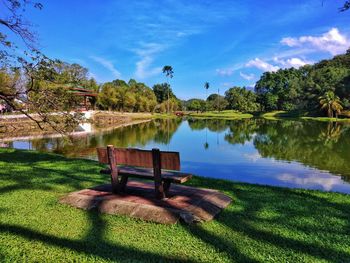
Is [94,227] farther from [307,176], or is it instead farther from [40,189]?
[307,176]

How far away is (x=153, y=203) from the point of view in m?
4.80

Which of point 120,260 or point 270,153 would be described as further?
point 270,153

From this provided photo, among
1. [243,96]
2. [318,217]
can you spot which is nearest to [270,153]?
[318,217]

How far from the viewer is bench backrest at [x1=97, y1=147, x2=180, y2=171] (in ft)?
15.6

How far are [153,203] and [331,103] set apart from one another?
2477 inches

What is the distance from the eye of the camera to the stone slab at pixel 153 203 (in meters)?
4.42

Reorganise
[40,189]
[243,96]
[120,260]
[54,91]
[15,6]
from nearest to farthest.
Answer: [120,260]
[40,189]
[15,6]
[54,91]
[243,96]

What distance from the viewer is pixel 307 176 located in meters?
11.2

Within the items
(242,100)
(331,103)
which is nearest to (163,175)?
(331,103)

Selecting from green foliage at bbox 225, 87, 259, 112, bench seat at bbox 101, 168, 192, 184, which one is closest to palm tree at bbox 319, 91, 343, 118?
green foliage at bbox 225, 87, 259, 112

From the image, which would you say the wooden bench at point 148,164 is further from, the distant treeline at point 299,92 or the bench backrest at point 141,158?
the distant treeline at point 299,92

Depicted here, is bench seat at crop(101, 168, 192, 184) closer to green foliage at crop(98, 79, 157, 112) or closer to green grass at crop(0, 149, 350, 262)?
green grass at crop(0, 149, 350, 262)

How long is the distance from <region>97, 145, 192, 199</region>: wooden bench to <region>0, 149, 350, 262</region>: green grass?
75 cm

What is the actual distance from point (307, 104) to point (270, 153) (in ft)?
202
